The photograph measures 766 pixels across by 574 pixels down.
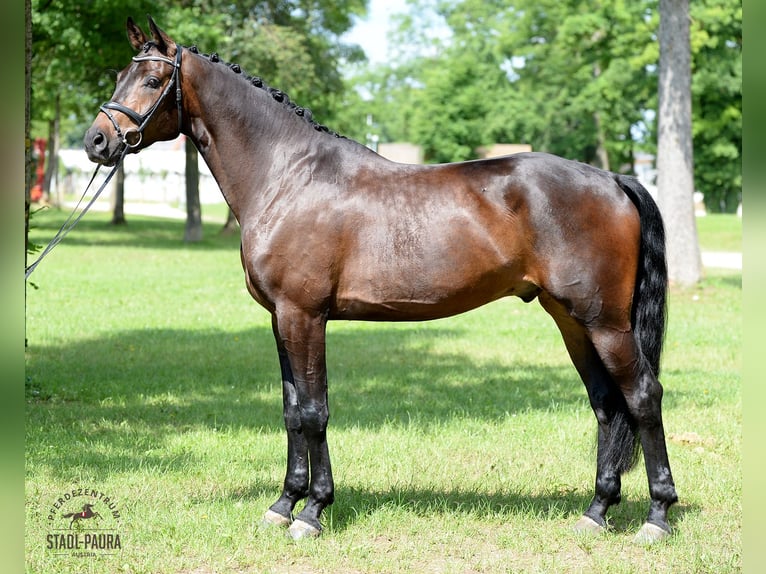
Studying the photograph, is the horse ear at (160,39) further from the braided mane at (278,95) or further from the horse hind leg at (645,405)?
the horse hind leg at (645,405)

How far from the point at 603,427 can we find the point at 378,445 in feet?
6.87

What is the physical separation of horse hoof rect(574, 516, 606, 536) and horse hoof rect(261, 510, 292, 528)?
5.44 feet

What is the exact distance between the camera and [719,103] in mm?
39531

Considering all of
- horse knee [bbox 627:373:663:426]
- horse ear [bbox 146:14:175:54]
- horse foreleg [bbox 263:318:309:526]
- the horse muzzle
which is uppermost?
horse ear [bbox 146:14:175:54]

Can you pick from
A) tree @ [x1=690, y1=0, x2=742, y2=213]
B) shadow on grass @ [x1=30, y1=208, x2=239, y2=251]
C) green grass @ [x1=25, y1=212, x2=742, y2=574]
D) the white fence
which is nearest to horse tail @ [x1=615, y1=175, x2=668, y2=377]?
green grass @ [x1=25, y1=212, x2=742, y2=574]

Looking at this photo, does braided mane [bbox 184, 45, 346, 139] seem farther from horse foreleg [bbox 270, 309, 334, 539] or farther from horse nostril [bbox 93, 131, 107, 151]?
horse foreleg [bbox 270, 309, 334, 539]

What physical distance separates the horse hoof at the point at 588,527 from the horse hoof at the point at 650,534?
0.21 metres

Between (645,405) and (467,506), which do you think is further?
(467,506)

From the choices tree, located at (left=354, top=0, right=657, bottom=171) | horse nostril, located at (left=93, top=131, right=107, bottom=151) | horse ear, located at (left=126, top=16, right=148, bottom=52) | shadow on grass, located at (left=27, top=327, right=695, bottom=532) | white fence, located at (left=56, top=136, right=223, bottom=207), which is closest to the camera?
horse nostril, located at (left=93, top=131, right=107, bottom=151)

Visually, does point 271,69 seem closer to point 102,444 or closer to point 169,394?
point 169,394

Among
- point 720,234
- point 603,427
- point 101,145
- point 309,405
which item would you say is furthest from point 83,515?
point 720,234

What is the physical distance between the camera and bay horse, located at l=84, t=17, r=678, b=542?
470 centimetres

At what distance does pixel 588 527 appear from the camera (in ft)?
16.3

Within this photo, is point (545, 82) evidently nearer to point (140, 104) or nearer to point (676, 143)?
point (676, 143)
